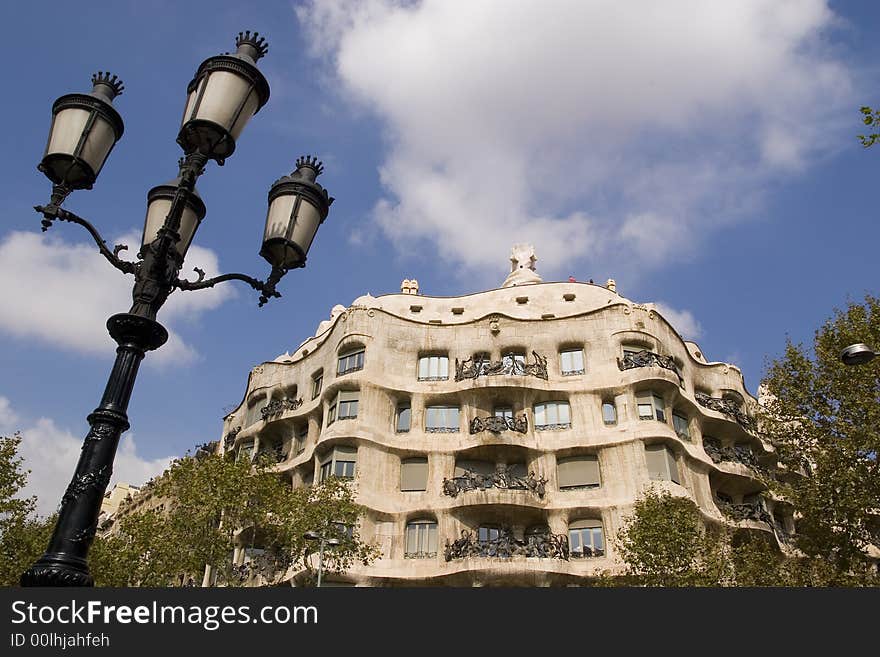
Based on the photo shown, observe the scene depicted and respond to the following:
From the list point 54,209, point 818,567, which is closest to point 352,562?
point 818,567

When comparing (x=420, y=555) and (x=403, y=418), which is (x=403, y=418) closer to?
(x=403, y=418)

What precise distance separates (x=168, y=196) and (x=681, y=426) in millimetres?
30658

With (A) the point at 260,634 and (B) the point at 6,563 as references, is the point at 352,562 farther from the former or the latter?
(A) the point at 260,634

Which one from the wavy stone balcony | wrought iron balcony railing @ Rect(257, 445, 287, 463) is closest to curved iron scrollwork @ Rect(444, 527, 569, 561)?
wrought iron balcony railing @ Rect(257, 445, 287, 463)

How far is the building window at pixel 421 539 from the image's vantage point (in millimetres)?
30266

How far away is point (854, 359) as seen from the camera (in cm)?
1335

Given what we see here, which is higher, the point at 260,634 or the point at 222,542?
the point at 222,542

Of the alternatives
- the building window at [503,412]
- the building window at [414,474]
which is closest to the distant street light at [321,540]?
the building window at [414,474]

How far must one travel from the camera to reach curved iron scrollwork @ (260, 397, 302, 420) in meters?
37.4

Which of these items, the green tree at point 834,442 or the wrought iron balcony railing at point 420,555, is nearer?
the green tree at point 834,442

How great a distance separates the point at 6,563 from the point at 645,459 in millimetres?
29838

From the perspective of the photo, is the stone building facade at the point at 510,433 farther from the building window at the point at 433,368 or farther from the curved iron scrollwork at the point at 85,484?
the curved iron scrollwork at the point at 85,484

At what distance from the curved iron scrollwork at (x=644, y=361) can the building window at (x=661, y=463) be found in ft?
13.0

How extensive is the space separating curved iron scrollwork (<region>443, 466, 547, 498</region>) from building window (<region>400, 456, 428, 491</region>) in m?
1.06
